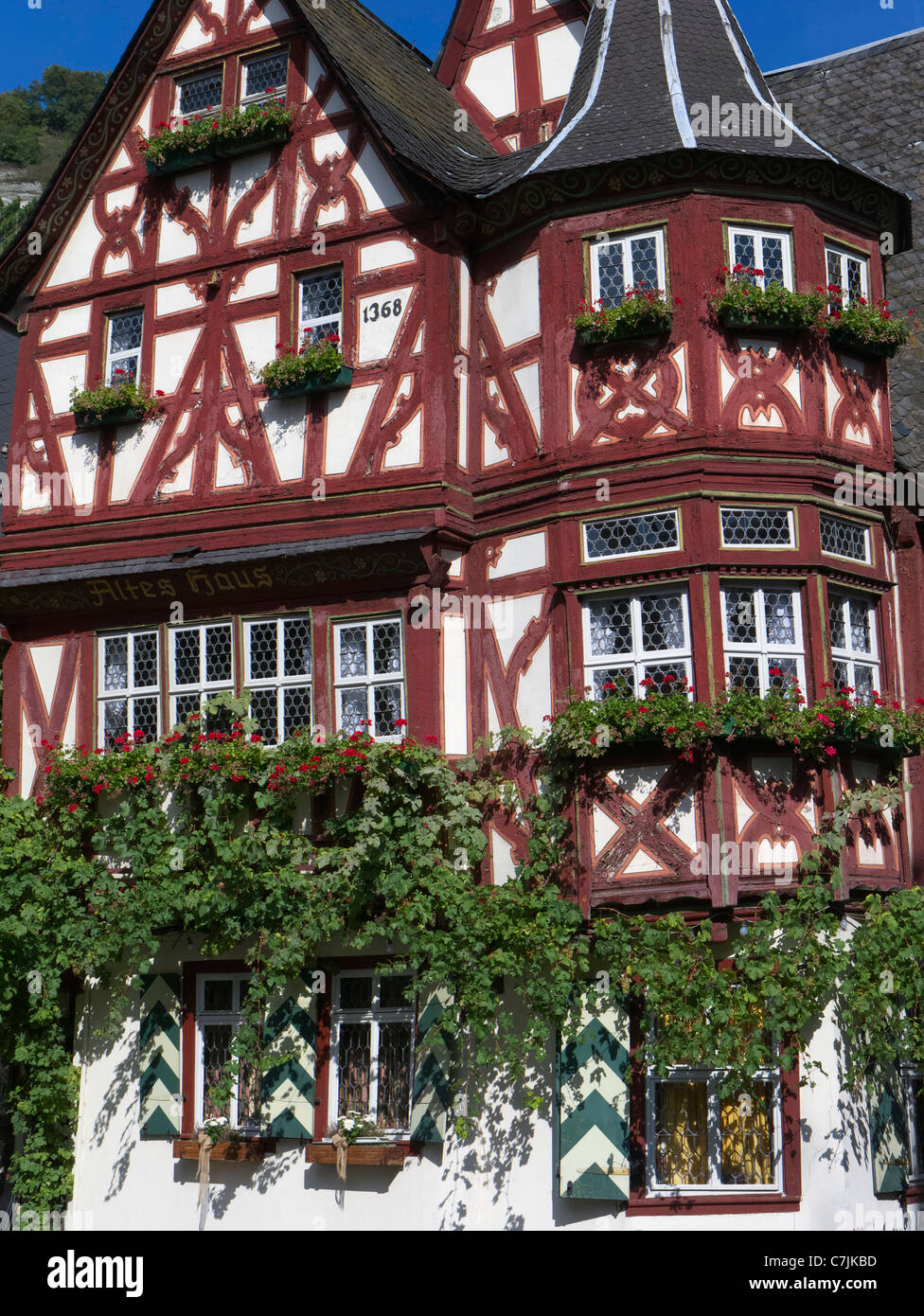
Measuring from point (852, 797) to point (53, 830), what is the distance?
6.98 meters

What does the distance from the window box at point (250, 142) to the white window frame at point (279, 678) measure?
180 inches

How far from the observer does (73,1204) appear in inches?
590

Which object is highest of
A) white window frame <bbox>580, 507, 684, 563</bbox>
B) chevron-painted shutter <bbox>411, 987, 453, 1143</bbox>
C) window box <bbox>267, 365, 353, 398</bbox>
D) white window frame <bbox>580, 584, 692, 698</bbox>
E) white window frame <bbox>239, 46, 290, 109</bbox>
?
white window frame <bbox>239, 46, 290, 109</bbox>

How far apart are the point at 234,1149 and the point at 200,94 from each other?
10.0m

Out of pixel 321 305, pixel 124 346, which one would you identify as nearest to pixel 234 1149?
pixel 321 305

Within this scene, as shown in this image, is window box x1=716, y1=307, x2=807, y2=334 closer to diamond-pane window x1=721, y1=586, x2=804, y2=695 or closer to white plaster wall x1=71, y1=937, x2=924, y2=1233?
diamond-pane window x1=721, y1=586, x2=804, y2=695

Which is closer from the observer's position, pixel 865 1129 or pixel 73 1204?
pixel 865 1129

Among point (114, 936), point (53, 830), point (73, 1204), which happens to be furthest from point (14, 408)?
point (73, 1204)

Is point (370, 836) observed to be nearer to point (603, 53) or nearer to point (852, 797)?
point (852, 797)

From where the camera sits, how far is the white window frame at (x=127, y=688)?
51.1 feet

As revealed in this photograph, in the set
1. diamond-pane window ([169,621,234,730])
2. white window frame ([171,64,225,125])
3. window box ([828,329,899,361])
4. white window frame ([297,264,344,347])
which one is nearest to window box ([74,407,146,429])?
white window frame ([297,264,344,347])

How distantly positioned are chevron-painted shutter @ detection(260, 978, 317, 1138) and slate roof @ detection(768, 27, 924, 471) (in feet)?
28.1

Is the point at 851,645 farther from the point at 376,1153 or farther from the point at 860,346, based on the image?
the point at 376,1153

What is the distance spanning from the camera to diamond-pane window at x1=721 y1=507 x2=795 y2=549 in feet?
44.7
